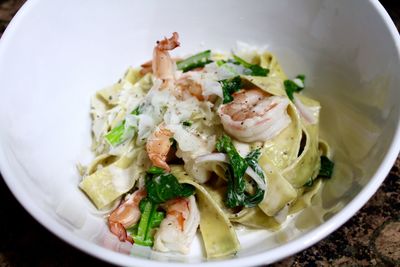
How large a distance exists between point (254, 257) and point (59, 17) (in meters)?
1.61

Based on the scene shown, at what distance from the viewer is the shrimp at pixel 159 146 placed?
2.33 meters

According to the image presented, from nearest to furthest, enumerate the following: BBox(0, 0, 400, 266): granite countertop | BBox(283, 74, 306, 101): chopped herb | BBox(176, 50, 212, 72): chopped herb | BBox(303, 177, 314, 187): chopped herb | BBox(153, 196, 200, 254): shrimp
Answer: BBox(153, 196, 200, 254): shrimp → BBox(0, 0, 400, 266): granite countertop → BBox(303, 177, 314, 187): chopped herb → BBox(283, 74, 306, 101): chopped herb → BBox(176, 50, 212, 72): chopped herb

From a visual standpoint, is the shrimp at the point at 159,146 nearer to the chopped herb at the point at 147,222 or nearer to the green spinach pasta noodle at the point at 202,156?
the green spinach pasta noodle at the point at 202,156

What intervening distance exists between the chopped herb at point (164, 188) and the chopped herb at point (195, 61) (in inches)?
31.0

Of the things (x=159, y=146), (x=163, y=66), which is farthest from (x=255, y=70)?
(x=159, y=146)

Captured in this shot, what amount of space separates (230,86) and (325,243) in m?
0.91

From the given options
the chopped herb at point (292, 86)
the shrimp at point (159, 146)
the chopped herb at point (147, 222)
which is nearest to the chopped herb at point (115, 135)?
the shrimp at point (159, 146)

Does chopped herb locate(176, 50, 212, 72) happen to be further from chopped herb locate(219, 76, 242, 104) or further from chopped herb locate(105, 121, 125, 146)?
chopped herb locate(105, 121, 125, 146)

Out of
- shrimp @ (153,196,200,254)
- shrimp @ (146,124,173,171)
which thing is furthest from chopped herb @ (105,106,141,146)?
shrimp @ (153,196,200,254)

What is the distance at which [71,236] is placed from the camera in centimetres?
183

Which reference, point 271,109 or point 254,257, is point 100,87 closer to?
point 271,109

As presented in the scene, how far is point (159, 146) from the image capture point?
7.73ft

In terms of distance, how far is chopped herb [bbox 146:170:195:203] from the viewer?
231cm

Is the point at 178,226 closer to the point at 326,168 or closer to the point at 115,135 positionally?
the point at 115,135
